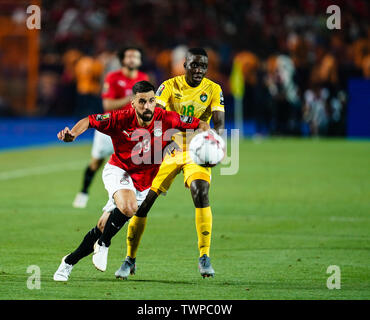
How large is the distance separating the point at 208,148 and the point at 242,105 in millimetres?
22404

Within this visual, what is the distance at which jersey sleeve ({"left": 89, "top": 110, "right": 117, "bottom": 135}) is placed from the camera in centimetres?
777

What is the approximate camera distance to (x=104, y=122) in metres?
7.83

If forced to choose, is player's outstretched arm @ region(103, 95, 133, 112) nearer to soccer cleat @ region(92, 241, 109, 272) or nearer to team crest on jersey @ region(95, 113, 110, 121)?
team crest on jersey @ region(95, 113, 110, 121)

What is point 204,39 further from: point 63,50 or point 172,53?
point 63,50

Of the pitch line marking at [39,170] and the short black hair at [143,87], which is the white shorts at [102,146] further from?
the short black hair at [143,87]

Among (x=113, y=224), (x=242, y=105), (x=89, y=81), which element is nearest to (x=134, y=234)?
(x=113, y=224)

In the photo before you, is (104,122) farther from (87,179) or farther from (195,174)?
(87,179)

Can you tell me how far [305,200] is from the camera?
1379cm

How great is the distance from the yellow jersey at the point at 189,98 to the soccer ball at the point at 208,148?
1.01 m

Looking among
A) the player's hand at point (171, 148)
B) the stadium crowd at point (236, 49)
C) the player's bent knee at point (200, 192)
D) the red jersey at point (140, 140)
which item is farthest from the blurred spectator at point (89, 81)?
the red jersey at point (140, 140)

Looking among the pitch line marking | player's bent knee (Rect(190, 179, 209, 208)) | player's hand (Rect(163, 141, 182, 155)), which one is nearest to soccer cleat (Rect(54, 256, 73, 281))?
player's bent knee (Rect(190, 179, 209, 208))

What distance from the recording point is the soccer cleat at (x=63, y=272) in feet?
25.3

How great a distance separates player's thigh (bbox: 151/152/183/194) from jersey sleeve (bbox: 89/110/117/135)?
962 millimetres

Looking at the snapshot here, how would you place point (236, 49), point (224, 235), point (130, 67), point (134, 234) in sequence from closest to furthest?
point (134, 234) < point (224, 235) < point (130, 67) < point (236, 49)
